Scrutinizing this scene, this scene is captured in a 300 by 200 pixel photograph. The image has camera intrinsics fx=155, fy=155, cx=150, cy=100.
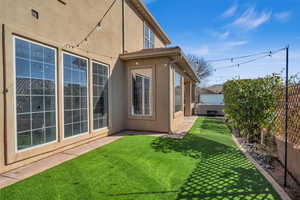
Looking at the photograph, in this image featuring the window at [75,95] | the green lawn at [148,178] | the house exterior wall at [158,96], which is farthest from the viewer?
the house exterior wall at [158,96]

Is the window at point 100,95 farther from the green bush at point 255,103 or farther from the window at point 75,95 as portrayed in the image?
the green bush at point 255,103

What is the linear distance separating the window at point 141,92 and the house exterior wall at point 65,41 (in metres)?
0.51

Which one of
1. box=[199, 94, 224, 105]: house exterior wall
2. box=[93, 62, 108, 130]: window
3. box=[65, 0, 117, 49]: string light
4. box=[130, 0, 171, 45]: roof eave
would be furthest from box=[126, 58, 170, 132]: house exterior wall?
box=[199, 94, 224, 105]: house exterior wall

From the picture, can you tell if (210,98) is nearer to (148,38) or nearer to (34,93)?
(148,38)

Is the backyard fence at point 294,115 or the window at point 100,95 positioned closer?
the backyard fence at point 294,115

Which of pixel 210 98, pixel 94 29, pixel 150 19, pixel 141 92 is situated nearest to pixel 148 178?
pixel 141 92

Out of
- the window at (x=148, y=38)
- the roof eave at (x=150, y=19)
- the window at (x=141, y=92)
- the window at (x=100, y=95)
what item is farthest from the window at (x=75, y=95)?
the window at (x=148, y=38)

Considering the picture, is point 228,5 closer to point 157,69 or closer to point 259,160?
point 157,69

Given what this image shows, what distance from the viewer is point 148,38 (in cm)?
1144

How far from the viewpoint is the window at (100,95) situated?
6.18 m

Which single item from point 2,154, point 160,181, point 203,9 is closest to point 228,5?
point 203,9

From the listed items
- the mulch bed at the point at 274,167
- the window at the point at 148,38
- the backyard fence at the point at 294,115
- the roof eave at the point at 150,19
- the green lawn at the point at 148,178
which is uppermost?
the roof eave at the point at 150,19

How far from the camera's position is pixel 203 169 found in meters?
3.70

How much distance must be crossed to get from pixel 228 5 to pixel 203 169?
8915 millimetres
